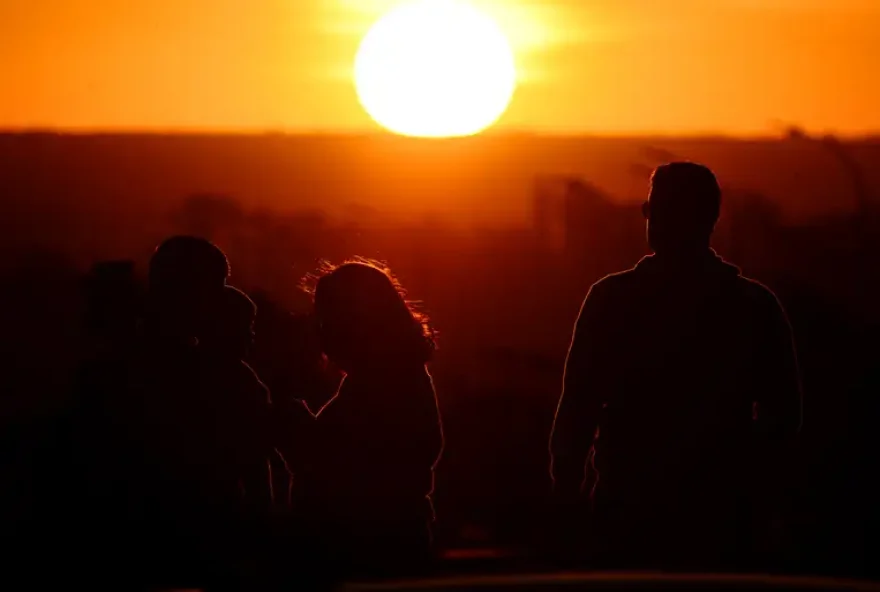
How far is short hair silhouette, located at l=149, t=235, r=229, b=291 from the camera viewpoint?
17.3 feet

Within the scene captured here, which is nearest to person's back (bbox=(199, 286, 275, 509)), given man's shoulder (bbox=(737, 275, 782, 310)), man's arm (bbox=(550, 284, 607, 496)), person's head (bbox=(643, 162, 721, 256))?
man's arm (bbox=(550, 284, 607, 496))

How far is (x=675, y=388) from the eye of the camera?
5.09m

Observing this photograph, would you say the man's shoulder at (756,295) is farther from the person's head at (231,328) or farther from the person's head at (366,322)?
the person's head at (231,328)

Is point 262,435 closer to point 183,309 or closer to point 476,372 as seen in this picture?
point 183,309

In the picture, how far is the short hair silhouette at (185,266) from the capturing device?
527 cm

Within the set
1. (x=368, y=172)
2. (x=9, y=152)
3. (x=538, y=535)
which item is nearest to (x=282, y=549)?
(x=538, y=535)

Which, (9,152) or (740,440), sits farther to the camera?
(9,152)

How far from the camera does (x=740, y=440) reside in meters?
5.12

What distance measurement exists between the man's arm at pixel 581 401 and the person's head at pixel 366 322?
43 centimetres

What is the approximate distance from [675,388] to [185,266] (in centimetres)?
152

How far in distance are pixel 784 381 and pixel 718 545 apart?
0.52 metres

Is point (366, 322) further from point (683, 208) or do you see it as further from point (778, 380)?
point (778, 380)

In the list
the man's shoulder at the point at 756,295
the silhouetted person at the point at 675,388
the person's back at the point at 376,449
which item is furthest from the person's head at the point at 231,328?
the man's shoulder at the point at 756,295

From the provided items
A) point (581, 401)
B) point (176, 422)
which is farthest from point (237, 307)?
point (581, 401)
